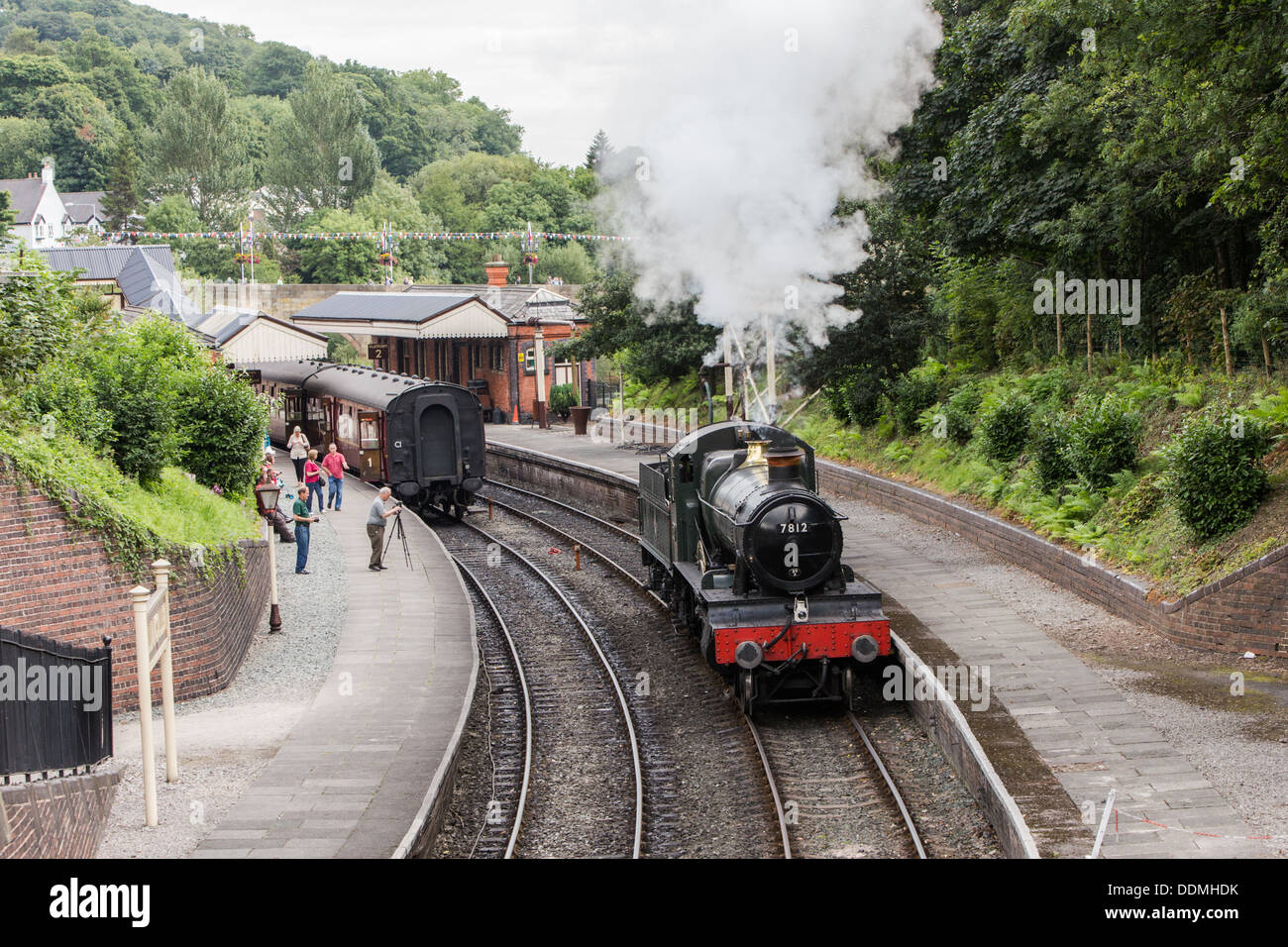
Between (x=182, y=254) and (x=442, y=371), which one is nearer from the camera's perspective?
(x=442, y=371)

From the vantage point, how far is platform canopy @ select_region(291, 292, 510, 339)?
144ft

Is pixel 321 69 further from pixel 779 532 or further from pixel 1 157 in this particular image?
pixel 779 532

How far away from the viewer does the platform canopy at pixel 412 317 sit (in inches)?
1734

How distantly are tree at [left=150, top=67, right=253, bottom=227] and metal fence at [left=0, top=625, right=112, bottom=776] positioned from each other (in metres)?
73.9

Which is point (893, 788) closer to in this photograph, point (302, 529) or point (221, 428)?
point (302, 529)

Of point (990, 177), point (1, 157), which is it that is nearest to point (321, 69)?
point (1, 157)

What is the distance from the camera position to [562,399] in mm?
44281

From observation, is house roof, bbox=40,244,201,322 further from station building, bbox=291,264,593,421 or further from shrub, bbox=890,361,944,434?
shrub, bbox=890,361,944,434

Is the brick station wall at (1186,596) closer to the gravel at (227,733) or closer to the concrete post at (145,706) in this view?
the gravel at (227,733)

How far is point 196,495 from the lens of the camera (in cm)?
1702

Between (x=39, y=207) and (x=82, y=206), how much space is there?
24.9 ft

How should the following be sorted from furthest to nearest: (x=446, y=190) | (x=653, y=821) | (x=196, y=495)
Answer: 1. (x=446, y=190)
2. (x=196, y=495)
3. (x=653, y=821)

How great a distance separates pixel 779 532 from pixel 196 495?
886 centimetres

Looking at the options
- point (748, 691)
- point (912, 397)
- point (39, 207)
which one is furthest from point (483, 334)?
point (39, 207)
